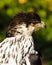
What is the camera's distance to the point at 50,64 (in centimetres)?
719

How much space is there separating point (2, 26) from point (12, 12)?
28 cm

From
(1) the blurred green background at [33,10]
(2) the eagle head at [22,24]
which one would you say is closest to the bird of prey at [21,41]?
(2) the eagle head at [22,24]

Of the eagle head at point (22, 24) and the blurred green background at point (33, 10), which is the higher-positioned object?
the eagle head at point (22, 24)

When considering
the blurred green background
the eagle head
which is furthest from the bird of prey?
the blurred green background

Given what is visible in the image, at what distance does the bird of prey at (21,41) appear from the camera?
431cm

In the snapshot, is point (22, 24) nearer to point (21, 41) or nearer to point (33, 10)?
point (21, 41)

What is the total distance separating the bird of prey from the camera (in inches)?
170

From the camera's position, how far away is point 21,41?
14.8 feet

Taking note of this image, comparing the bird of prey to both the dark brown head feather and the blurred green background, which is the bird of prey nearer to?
the dark brown head feather

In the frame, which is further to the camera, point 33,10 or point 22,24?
point 33,10

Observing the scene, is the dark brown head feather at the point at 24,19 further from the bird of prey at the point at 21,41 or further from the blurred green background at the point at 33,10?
the blurred green background at the point at 33,10

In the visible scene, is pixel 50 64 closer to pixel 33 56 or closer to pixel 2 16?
pixel 2 16

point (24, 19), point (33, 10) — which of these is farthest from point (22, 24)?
point (33, 10)

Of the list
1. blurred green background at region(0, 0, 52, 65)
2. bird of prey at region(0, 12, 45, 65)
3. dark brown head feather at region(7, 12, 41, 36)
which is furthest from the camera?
blurred green background at region(0, 0, 52, 65)
